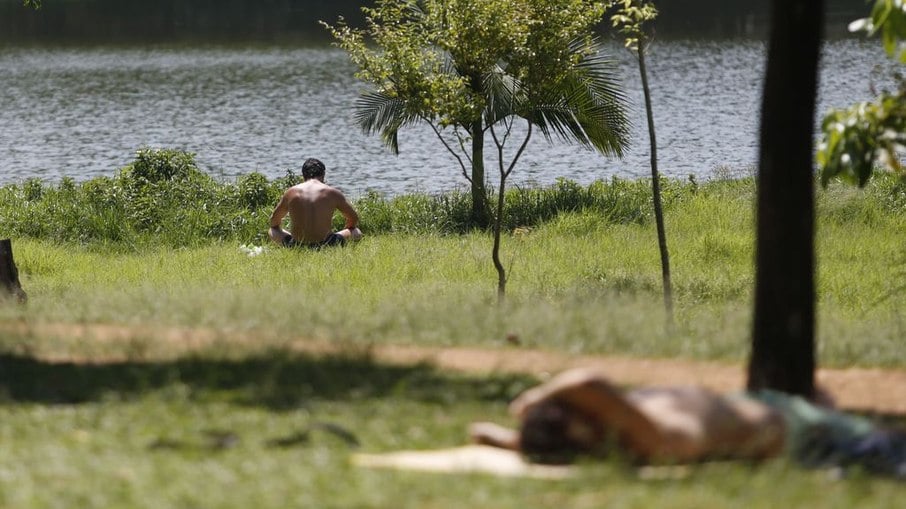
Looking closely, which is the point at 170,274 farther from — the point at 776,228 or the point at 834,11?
the point at 834,11

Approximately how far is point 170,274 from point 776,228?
9.66 metres

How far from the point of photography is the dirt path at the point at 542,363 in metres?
7.41

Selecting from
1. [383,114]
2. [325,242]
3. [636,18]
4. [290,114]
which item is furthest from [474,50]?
[290,114]

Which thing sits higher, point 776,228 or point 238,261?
point 776,228

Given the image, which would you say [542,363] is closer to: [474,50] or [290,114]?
[474,50]

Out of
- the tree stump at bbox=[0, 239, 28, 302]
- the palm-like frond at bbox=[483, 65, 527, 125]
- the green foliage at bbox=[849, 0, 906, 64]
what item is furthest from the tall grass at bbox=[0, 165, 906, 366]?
the green foliage at bbox=[849, 0, 906, 64]

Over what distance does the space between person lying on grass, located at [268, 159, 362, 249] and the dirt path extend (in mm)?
7556

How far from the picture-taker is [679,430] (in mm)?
5312

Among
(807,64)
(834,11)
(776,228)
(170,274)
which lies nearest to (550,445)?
(776,228)

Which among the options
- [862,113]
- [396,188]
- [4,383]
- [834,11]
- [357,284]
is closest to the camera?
[4,383]

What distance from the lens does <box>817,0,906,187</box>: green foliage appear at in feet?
27.2

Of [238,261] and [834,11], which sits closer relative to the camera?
[238,261]

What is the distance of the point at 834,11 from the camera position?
173ft

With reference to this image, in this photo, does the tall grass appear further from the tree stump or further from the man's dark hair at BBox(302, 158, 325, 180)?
the man's dark hair at BBox(302, 158, 325, 180)
